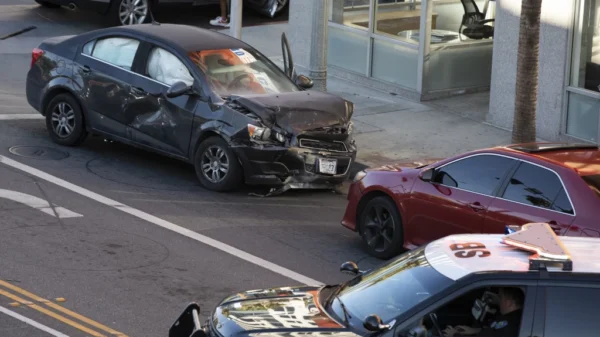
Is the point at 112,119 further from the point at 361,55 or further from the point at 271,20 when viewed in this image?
the point at 271,20

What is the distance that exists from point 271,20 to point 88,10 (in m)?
4.26

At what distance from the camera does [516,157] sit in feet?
35.3

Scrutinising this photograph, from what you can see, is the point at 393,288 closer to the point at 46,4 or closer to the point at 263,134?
the point at 263,134

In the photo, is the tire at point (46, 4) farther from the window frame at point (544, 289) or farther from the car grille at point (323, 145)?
the window frame at point (544, 289)

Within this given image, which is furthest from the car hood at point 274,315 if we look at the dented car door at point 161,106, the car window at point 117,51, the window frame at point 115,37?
the car window at point 117,51

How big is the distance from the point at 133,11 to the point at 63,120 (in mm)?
9487

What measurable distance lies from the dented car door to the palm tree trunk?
408 cm

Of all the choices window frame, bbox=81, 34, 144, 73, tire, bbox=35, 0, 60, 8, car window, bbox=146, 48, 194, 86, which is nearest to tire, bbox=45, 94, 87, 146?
window frame, bbox=81, 34, 144, 73

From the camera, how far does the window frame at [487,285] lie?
21.8 ft

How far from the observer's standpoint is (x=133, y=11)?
24.4m

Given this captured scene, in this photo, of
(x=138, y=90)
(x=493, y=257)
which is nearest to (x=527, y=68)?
(x=138, y=90)

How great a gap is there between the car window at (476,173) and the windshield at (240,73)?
12.5ft

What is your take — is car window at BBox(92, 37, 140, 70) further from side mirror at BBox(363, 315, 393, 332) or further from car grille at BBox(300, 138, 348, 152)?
side mirror at BBox(363, 315, 393, 332)

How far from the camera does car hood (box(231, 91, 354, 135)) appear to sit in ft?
45.0
